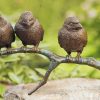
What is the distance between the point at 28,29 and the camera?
2943 mm

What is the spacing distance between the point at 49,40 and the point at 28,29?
1724 mm

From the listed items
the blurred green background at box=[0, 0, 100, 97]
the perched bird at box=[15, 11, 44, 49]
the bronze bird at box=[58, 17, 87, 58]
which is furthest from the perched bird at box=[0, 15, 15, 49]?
the blurred green background at box=[0, 0, 100, 97]

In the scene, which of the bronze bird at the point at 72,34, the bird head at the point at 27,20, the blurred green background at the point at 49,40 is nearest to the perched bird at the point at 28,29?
the bird head at the point at 27,20

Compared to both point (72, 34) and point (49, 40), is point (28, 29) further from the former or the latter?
point (49, 40)

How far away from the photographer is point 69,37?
9.54 ft

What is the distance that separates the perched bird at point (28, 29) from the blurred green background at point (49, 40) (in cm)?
71

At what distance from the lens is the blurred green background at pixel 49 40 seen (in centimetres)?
385

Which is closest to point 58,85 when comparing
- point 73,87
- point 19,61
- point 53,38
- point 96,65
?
point 73,87

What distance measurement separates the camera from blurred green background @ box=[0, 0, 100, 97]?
385cm

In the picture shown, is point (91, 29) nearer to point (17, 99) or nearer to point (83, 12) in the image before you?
point (83, 12)

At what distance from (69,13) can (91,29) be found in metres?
0.52

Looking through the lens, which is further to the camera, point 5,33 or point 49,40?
point 49,40

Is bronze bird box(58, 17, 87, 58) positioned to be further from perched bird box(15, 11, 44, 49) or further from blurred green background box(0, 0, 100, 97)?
blurred green background box(0, 0, 100, 97)

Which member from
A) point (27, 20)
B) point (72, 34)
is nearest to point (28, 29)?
point (27, 20)
